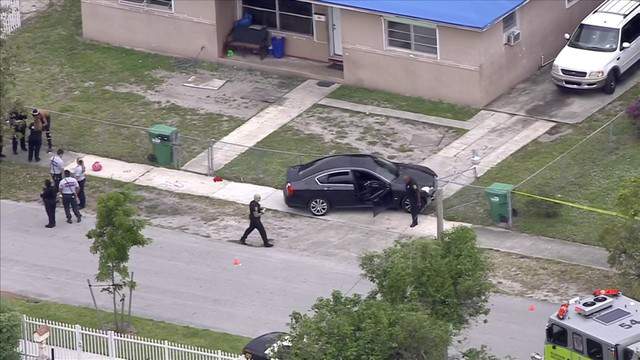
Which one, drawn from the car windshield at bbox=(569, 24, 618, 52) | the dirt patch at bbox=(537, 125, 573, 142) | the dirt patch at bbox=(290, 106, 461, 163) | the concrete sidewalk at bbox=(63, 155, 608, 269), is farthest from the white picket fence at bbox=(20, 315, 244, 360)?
the car windshield at bbox=(569, 24, 618, 52)

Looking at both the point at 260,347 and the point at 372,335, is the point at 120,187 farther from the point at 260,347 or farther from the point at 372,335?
the point at 372,335

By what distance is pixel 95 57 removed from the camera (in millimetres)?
46062

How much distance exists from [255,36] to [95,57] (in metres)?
4.45

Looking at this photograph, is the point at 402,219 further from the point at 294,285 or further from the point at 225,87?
the point at 225,87

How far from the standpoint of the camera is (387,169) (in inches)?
1446

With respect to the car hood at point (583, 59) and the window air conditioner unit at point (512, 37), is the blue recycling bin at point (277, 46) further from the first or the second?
the car hood at point (583, 59)

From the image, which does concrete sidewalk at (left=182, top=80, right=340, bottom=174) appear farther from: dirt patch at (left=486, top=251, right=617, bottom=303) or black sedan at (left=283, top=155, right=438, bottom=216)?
dirt patch at (left=486, top=251, right=617, bottom=303)

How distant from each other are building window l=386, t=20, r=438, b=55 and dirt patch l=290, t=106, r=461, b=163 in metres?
2.04

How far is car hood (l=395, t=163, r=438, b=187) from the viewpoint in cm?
3662

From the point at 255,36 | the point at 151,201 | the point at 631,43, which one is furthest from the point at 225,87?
the point at 631,43

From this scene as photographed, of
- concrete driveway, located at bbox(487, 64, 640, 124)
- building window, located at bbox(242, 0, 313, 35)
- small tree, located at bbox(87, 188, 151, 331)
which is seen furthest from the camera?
building window, located at bbox(242, 0, 313, 35)

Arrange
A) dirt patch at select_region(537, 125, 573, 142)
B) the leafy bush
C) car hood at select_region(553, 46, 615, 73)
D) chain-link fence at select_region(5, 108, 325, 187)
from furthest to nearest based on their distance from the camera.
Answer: car hood at select_region(553, 46, 615, 73) < dirt patch at select_region(537, 125, 573, 142) < chain-link fence at select_region(5, 108, 325, 187) < the leafy bush

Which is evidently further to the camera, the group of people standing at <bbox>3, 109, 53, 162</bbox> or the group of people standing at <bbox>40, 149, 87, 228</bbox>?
the group of people standing at <bbox>3, 109, 53, 162</bbox>

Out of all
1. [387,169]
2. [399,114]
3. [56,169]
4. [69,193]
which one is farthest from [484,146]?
[56,169]
